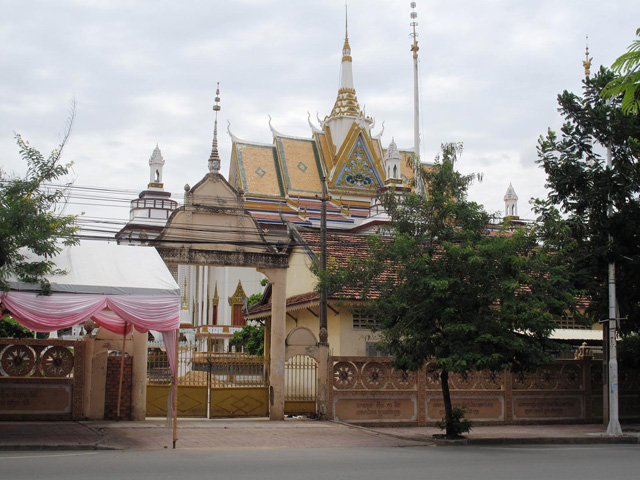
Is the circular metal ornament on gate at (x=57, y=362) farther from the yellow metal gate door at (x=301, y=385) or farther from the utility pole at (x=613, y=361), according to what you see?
the utility pole at (x=613, y=361)

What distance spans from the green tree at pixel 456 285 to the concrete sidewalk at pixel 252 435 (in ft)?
5.38

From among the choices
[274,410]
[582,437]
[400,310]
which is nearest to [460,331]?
[400,310]

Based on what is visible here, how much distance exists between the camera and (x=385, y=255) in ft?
52.5

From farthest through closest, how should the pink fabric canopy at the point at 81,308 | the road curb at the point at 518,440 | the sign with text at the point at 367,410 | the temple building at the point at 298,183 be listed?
the temple building at the point at 298,183
the sign with text at the point at 367,410
the road curb at the point at 518,440
the pink fabric canopy at the point at 81,308

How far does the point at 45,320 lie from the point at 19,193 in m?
2.25

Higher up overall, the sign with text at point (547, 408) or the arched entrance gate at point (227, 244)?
the arched entrance gate at point (227, 244)

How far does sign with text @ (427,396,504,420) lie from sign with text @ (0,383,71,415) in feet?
28.8

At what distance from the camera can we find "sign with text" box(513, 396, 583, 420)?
20.1 meters

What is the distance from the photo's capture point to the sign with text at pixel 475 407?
19375 mm

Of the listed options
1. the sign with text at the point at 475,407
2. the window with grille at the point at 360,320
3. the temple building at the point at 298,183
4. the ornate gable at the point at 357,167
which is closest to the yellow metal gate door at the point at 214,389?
the window with grille at the point at 360,320

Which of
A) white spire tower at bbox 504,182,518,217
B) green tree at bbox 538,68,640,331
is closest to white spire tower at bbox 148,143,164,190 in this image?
white spire tower at bbox 504,182,518,217

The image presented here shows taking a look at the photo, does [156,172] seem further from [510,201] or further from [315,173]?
[510,201]

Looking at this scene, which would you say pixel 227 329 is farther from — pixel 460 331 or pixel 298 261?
pixel 460 331

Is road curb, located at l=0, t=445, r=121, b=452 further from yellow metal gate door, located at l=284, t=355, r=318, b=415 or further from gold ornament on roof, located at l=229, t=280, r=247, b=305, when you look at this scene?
gold ornament on roof, located at l=229, t=280, r=247, b=305
